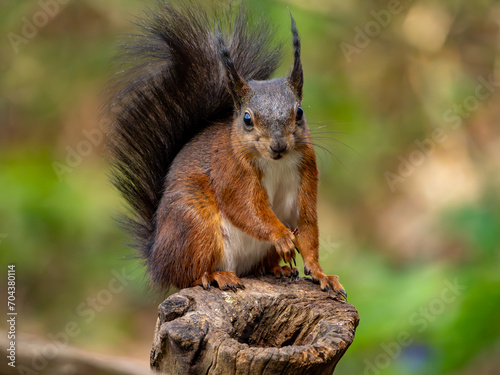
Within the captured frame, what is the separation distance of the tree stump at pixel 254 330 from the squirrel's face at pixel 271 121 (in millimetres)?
442

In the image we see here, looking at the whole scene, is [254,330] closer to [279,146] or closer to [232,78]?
[279,146]

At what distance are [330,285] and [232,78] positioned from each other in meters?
0.75

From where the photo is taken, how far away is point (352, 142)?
4.04 metres

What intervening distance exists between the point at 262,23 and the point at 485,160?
196 centimetres

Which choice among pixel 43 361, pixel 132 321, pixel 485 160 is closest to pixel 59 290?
pixel 132 321

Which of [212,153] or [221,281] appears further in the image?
[212,153]

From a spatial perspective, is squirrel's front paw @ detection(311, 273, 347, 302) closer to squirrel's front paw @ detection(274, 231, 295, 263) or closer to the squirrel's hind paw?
squirrel's front paw @ detection(274, 231, 295, 263)

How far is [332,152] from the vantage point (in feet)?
13.0

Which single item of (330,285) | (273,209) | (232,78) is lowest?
(330,285)

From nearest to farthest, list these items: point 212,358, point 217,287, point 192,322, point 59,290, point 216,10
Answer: point 212,358
point 192,322
point 217,287
point 216,10
point 59,290

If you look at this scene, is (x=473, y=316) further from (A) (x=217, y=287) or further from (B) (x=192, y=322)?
(B) (x=192, y=322)

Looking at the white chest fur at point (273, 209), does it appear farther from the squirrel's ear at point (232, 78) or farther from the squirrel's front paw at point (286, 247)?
A: the squirrel's ear at point (232, 78)

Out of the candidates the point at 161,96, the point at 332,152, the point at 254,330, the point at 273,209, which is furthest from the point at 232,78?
the point at 332,152

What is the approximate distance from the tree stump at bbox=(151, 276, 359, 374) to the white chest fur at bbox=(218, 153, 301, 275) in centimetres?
14
